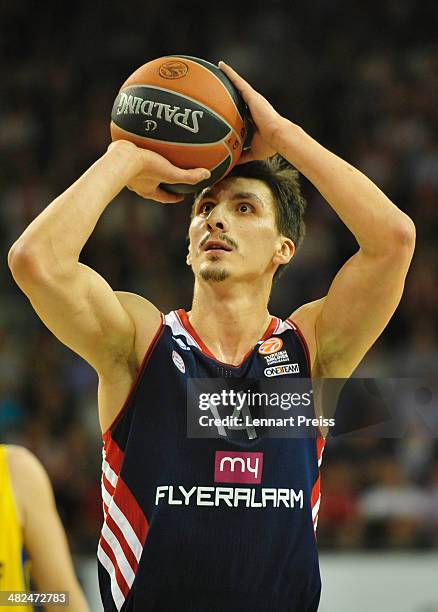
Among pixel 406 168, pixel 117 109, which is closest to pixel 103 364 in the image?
pixel 117 109

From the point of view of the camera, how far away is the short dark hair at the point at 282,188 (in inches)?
191

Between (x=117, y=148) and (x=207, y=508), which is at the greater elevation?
(x=117, y=148)

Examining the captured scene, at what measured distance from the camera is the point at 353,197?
4438mm

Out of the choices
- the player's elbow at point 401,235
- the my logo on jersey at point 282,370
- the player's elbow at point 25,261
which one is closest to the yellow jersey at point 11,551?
the player's elbow at point 25,261

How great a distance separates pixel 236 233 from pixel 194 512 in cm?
125

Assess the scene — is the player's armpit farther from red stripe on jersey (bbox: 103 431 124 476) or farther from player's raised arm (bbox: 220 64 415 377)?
red stripe on jersey (bbox: 103 431 124 476)

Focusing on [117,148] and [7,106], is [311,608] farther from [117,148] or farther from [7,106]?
[7,106]

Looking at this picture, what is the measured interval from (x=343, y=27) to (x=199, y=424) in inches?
427

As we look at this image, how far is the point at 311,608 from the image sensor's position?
14.2 feet

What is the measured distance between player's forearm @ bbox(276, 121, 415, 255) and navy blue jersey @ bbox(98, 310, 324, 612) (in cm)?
86

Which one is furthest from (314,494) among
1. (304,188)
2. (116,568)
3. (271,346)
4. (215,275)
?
(304,188)

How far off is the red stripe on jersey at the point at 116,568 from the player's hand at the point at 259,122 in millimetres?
1776

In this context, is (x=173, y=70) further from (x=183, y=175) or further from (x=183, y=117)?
(x=183, y=175)

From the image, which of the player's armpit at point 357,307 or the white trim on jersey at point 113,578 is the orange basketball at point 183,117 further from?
the white trim on jersey at point 113,578
